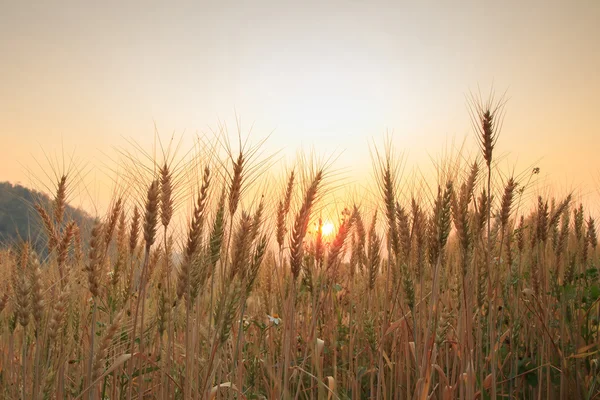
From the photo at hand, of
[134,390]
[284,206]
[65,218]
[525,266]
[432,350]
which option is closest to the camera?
[432,350]

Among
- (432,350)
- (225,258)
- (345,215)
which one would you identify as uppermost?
(345,215)

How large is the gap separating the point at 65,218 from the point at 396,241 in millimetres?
2021

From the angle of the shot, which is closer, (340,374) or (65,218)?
(65,218)

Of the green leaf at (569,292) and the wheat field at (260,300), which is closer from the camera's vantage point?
the wheat field at (260,300)

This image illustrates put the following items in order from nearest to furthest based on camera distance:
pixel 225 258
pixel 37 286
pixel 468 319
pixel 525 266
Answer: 1. pixel 37 286
2. pixel 225 258
3. pixel 468 319
4. pixel 525 266

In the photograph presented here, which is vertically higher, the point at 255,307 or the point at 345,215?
the point at 345,215

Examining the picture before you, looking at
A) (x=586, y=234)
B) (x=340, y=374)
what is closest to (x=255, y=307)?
(x=340, y=374)

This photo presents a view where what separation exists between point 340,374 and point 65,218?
231 centimetres

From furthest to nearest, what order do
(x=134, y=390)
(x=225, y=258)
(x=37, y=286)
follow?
(x=134, y=390) → (x=225, y=258) → (x=37, y=286)

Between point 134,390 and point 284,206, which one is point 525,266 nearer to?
point 284,206

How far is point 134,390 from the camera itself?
3398 millimetres

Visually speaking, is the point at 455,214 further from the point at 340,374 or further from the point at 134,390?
the point at 134,390

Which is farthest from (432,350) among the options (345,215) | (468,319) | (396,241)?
(345,215)

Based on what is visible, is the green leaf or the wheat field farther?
the green leaf
